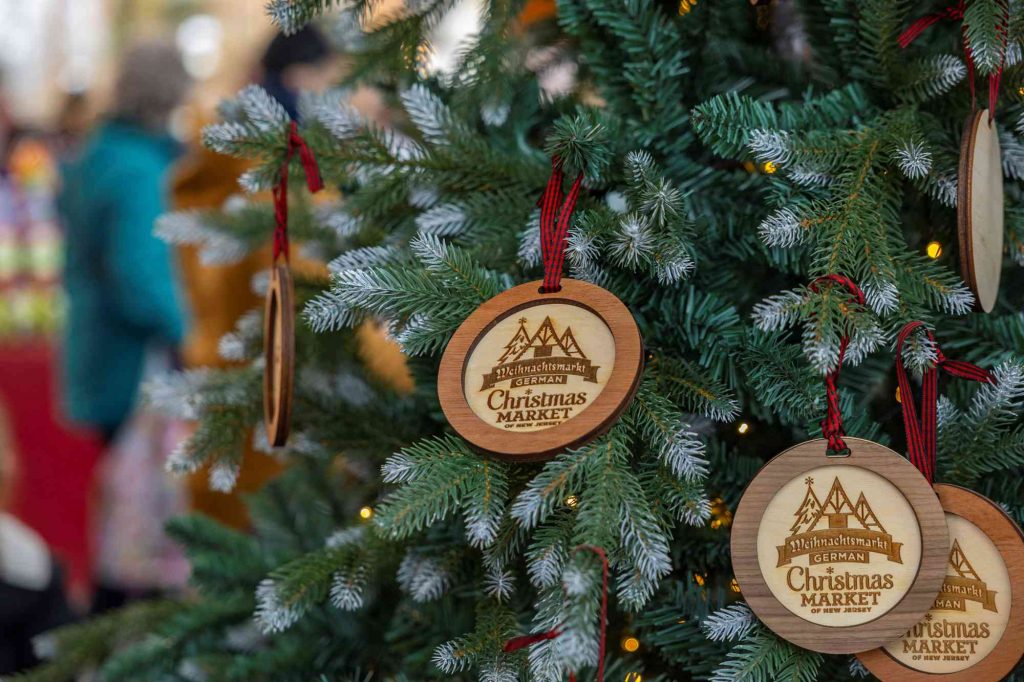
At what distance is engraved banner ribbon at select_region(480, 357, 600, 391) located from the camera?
1.74 ft

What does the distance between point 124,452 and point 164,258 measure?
1.33 feet

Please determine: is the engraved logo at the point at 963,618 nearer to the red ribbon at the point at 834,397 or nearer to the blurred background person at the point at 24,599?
the red ribbon at the point at 834,397

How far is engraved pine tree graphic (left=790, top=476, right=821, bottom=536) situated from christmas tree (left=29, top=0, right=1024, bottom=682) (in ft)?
0.16

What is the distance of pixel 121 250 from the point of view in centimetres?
198

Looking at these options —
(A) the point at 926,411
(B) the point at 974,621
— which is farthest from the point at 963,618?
(A) the point at 926,411

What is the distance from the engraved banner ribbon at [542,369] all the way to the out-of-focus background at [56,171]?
1156mm

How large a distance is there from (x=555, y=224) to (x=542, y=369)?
10 cm

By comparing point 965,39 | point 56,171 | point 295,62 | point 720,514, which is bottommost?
point 56,171

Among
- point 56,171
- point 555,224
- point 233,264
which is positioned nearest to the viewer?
point 555,224

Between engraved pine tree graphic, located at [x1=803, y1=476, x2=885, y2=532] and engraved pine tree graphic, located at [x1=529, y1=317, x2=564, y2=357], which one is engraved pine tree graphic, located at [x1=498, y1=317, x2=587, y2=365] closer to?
engraved pine tree graphic, located at [x1=529, y1=317, x2=564, y2=357]

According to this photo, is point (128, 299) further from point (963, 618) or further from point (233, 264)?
point (963, 618)

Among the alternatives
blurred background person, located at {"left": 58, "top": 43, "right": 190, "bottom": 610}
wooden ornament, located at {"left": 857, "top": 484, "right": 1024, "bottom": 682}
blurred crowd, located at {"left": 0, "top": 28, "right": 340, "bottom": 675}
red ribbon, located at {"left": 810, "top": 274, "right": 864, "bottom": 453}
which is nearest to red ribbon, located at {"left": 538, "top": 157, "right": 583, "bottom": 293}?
red ribbon, located at {"left": 810, "top": 274, "right": 864, "bottom": 453}

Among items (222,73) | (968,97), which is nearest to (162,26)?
(222,73)

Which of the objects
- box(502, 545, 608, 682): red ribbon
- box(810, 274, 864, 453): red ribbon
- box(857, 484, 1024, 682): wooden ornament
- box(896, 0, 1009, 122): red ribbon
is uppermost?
box(896, 0, 1009, 122): red ribbon
